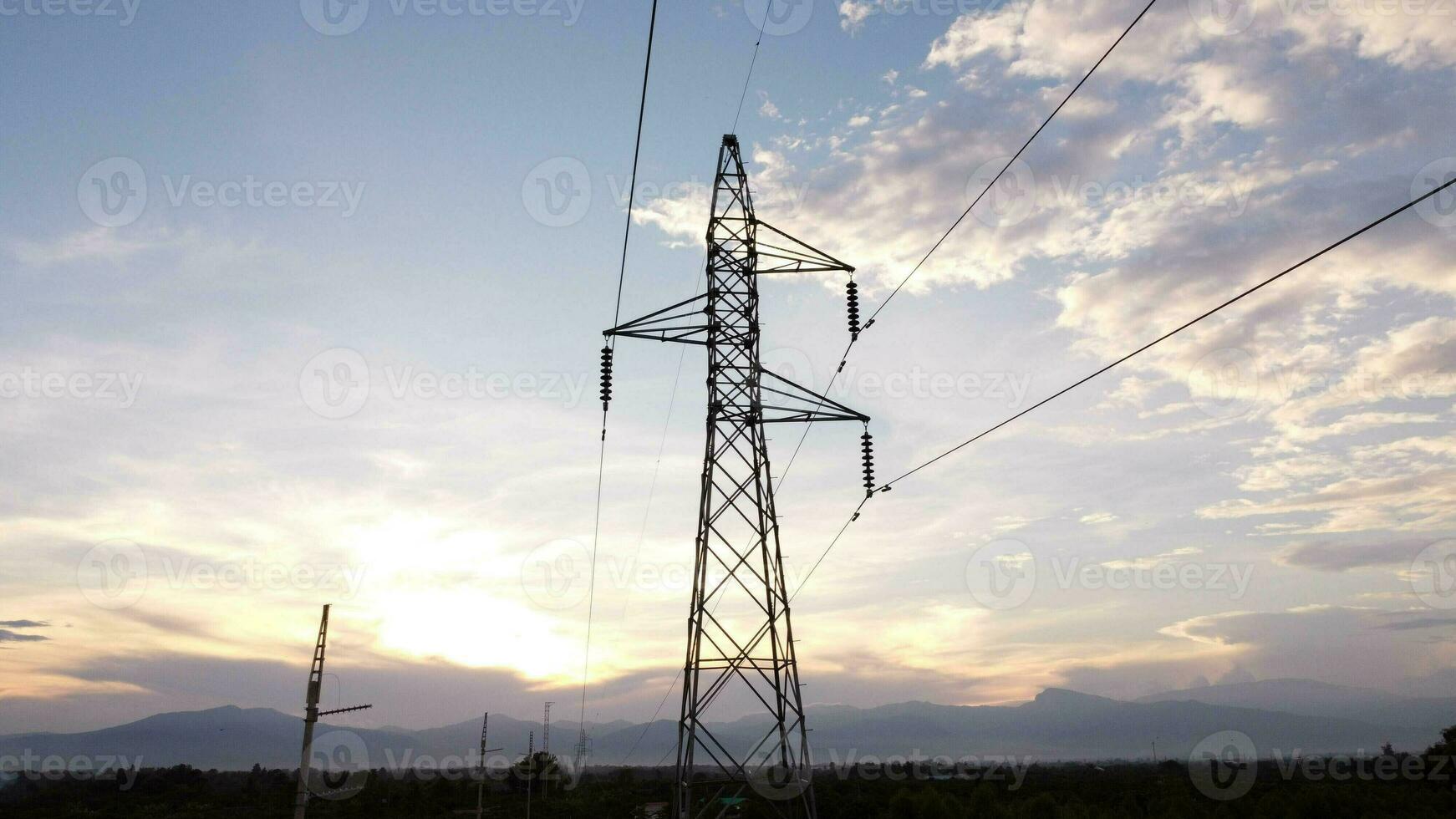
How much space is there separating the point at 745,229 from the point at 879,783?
393 feet

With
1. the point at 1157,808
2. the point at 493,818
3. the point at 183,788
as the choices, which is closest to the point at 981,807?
the point at 1157,808

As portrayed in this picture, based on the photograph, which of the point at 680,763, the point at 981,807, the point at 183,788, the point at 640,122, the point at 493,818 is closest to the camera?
the point at 640,122

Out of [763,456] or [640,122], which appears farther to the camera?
[763,456]

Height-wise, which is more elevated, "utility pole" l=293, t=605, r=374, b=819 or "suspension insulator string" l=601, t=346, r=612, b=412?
"suspension insulator string" l=601, t=346, r=612, b=412

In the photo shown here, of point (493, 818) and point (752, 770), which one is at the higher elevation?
point (752, 770)

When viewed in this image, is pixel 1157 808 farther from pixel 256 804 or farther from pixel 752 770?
pixel 256 804

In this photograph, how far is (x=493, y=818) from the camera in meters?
107

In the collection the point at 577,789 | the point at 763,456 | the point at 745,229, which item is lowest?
the point at 577,789

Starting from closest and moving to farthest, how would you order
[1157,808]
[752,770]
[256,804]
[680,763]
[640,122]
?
1. [640,122]
2. [680,763]
3. [752,770]
4. [1157,808]
5. [256,804]

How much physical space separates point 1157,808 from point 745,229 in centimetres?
6183

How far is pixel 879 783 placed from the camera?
5177 inches

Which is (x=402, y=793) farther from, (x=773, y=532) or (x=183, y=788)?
(x=773, y=532)

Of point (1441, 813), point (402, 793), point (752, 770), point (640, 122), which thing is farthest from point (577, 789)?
point (640, 122)

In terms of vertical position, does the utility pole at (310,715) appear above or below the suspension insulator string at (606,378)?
below
